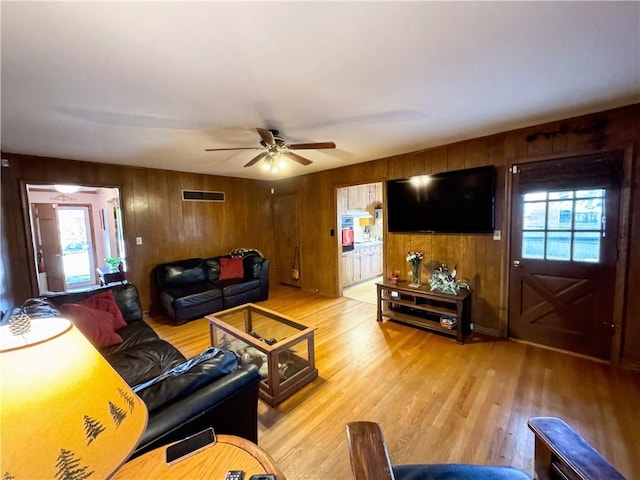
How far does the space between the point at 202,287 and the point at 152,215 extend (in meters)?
1.47

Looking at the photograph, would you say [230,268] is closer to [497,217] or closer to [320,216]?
[320,216]

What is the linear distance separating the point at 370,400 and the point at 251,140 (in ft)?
9.19

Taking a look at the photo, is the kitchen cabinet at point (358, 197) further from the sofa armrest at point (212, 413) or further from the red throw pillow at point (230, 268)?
the sofa armrest at point (212, 413)

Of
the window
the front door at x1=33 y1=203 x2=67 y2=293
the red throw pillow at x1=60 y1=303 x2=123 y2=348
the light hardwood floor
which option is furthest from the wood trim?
the front door at x1=33 y1=203 x2=67 y2=293

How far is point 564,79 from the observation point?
189 cm

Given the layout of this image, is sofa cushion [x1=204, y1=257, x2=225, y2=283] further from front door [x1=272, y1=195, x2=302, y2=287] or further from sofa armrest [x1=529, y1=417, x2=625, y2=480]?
sofa armrest [x1=529, y1=417, x2=625, y2=480]

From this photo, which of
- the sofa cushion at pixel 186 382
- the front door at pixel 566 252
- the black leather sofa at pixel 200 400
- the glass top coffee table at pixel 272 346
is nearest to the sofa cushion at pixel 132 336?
the black leather sofa at pixel 200 400

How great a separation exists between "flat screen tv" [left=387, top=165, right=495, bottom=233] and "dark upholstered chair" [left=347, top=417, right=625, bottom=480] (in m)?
2.55

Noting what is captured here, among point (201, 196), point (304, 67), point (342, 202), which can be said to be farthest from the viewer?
point (342, 202)

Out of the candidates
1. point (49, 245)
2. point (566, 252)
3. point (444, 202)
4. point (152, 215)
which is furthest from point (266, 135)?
point (49, 245)

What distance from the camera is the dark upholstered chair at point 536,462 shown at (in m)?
0.88

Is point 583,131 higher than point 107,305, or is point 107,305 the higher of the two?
point 583,131

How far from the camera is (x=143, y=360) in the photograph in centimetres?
208

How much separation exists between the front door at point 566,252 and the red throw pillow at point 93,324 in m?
4.08
